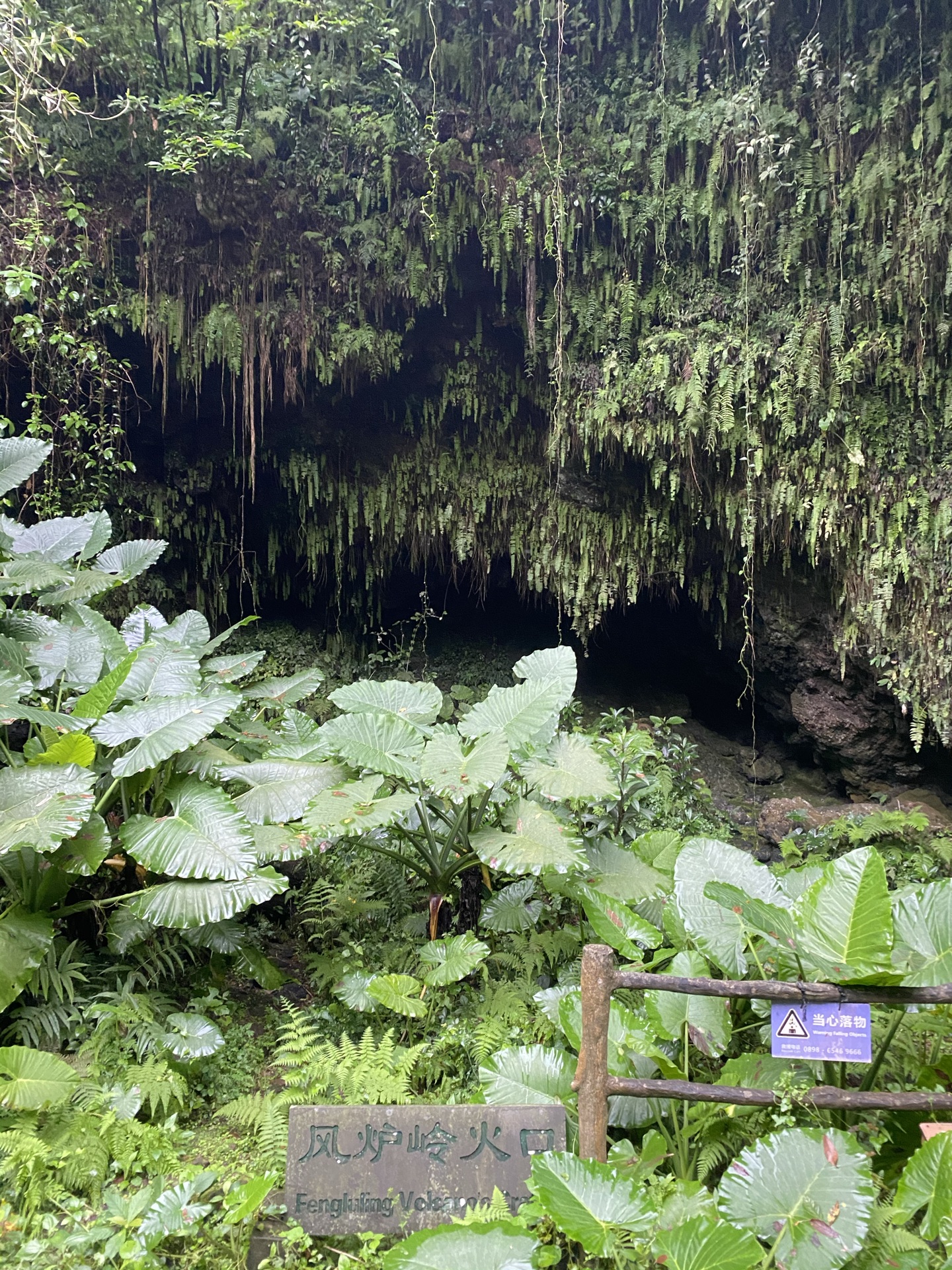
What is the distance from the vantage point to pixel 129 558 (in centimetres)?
417

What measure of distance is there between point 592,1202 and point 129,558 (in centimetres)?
387

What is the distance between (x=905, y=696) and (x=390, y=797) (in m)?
3.87

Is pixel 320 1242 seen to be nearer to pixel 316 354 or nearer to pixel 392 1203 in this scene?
pixel 392 1203

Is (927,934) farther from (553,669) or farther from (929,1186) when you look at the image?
(553,669)

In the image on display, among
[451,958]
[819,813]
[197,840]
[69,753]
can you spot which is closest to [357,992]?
[451,958]

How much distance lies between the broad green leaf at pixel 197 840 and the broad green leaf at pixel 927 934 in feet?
6.58

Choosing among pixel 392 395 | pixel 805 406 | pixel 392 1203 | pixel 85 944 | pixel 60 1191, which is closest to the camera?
pixel 392 1203

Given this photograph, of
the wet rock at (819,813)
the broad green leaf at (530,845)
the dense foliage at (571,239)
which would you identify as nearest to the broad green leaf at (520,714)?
the broad green leaf at (530,845)

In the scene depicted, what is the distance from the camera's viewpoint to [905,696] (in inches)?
188

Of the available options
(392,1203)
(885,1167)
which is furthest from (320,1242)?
(885,1167)

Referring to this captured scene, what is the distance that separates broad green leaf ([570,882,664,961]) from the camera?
2.29 m

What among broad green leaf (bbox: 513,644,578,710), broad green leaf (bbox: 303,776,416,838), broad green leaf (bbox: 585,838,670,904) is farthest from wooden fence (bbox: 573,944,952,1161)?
broad green leaf (bbox: 513,644,578,710)

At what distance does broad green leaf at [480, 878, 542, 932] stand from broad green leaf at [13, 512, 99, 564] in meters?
2.86

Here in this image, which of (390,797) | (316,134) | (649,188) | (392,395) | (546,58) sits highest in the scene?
(546,58)
